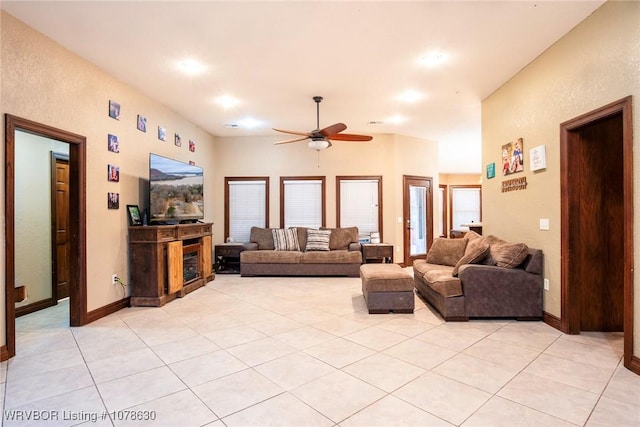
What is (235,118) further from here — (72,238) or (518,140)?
(518,140)

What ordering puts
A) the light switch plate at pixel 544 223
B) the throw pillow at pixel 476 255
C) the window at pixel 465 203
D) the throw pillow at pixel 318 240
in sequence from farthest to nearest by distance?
the window at pixel 465 203
the throw pillow at pixel 318 240
the throw pillow at pixel 476 255
the light switch plate at pixel 544 223

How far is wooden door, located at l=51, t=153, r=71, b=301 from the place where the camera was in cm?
444

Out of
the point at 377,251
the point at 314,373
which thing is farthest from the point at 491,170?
the point at 314,373

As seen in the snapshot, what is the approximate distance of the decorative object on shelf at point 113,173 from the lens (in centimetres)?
403

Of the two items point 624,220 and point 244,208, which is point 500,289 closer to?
point 624,220

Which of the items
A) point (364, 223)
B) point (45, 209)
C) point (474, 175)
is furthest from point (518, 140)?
point (474, 175)

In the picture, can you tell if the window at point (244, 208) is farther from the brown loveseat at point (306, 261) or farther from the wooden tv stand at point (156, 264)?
the wooden tv stand at point (156, 264)

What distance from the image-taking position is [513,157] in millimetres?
4145

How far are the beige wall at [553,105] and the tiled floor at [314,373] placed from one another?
2.31 ft

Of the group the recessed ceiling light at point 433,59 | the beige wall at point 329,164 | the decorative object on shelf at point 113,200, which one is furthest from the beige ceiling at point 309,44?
the beige wall at point 329,164

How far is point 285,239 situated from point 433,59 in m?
4.40

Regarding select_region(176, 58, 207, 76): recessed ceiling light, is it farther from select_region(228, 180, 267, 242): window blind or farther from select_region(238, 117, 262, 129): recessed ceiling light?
select_region(228, 180, 267, 242): window blind

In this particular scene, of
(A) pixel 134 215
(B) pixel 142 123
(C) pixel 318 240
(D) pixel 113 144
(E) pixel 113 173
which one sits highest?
(B) pixel 142 123

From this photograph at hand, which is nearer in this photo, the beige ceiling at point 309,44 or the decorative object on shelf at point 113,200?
the beige ceiling at point 309,44
